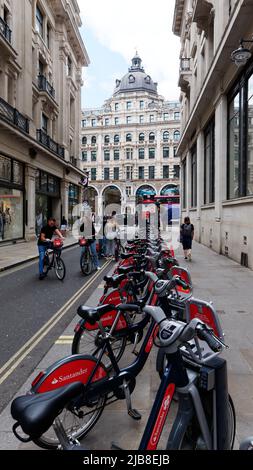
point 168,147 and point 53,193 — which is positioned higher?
point 168,147

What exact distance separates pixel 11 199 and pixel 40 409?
19.6m

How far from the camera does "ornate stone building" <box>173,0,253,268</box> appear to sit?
472 inches

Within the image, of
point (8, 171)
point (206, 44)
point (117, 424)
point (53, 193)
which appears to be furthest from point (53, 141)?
point (117, 424)

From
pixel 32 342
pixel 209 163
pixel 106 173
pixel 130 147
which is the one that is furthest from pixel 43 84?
pixel 106 173

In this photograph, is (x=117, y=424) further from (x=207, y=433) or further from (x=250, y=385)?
(x=250, y=385)

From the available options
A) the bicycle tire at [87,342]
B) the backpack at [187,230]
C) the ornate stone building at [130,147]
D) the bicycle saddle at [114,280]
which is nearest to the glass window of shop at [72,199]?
the backpack at [187,230]

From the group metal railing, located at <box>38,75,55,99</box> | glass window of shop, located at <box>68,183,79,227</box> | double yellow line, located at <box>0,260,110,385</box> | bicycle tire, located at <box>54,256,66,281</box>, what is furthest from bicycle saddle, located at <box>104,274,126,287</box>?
glass window of shop, located at <box>68,183,79,227</box>

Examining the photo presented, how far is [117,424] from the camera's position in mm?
2949

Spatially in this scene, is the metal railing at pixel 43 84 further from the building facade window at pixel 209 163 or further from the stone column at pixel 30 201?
the building facade window at pixel 209 163

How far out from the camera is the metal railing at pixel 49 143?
81.7 ft

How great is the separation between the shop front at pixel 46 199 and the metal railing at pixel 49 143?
214cm

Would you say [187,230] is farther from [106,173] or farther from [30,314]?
[106,173]

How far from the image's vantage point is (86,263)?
10891mm

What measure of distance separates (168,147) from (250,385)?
83529 mm
